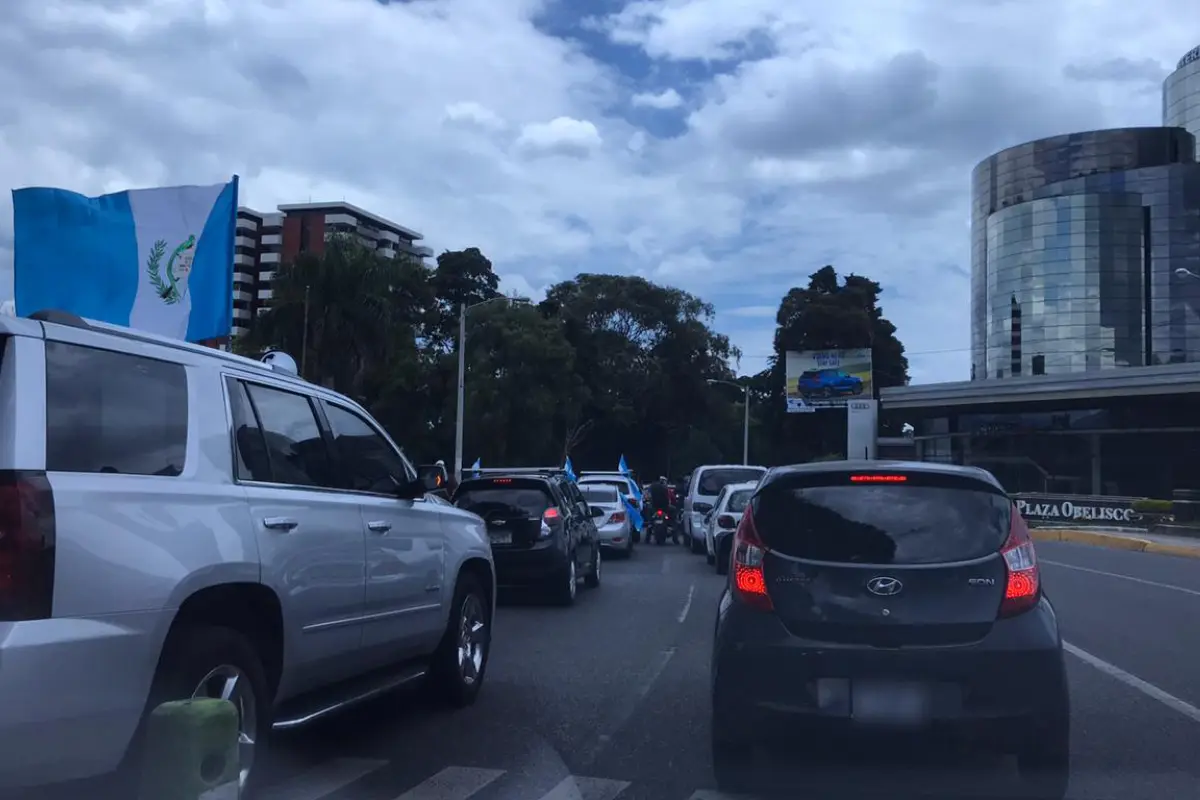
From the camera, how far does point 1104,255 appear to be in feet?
311

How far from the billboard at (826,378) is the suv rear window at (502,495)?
51.0 metres

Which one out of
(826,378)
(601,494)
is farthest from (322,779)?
(826,378)

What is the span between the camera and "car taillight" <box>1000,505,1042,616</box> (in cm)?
598

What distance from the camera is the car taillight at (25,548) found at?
4.11 metres

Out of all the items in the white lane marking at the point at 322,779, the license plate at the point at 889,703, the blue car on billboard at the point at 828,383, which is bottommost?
the white lane marking at the point at 322,779

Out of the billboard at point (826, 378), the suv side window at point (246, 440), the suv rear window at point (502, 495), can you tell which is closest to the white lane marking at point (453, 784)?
the suv side window at point (246, 440)

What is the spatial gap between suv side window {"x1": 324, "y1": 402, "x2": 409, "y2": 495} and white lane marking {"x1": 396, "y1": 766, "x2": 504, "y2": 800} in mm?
1666

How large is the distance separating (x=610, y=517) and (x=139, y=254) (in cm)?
1418

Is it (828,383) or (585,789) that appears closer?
(585,789)

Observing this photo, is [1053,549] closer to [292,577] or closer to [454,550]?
[454,550]

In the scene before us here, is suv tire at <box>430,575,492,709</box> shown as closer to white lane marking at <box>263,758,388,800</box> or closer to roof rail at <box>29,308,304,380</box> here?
white lane marking at <box>263,758,388,800</box>

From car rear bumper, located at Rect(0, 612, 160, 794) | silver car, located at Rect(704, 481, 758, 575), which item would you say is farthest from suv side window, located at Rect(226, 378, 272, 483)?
silver car, located at Rect(704, 481, 758, 575)

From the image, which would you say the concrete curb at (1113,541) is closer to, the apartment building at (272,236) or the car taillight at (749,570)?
the car taillight at (749,570)

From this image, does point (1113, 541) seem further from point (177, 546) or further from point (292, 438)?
point (177, 546)
